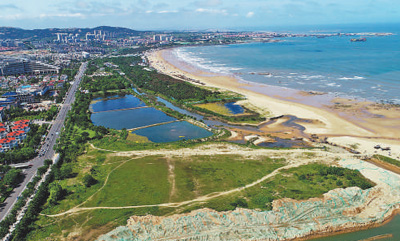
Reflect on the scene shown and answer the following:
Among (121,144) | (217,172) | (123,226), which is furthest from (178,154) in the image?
(123,226)

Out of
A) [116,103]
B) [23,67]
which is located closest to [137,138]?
[116,103]

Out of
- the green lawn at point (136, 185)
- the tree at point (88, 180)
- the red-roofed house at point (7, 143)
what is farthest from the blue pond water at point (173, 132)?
the red-roofed house at point (7, 143)

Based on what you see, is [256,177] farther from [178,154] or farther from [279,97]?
[279,97]

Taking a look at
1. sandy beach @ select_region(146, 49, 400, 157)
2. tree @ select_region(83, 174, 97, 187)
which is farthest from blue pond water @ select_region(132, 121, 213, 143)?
sandy beach @ select_region(146, 49, 400, 157)

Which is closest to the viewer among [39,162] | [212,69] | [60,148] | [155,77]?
[39,162]

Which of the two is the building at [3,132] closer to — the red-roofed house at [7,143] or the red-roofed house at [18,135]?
the red-roofed house at [18,135]

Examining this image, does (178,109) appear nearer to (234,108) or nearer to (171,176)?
(234,108)
